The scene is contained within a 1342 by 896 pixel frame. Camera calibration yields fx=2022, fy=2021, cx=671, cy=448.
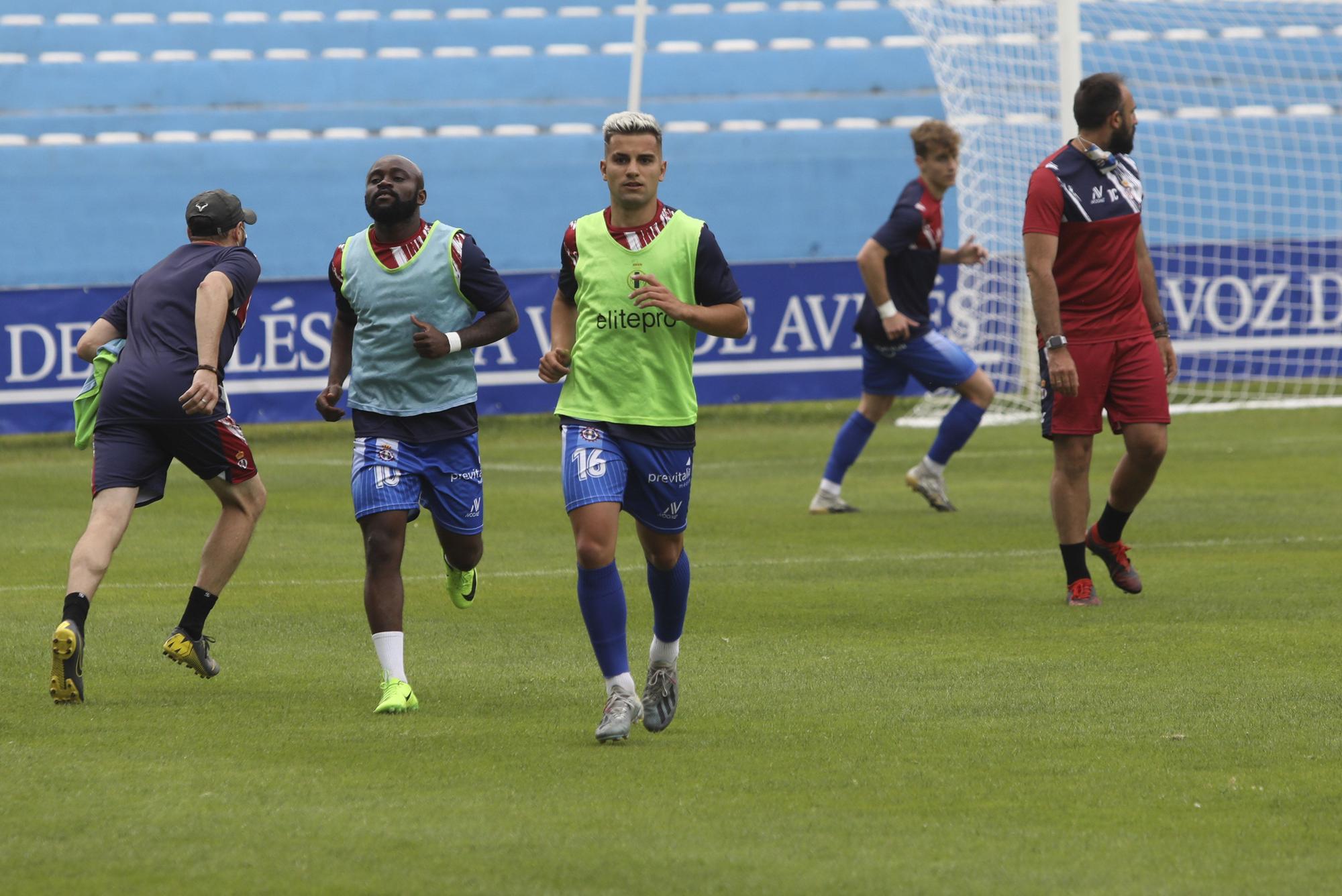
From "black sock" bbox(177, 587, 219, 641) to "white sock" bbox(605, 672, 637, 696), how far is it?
177 centimetres

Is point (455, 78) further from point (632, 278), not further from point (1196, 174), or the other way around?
point (632, 278)

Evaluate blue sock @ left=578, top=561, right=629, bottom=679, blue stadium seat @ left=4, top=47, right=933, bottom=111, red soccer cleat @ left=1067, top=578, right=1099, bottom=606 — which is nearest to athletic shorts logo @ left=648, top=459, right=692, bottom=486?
blue sock @ left=578, top=561, right=629, bottom=679

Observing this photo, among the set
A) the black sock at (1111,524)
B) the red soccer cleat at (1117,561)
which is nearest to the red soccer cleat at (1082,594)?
the red soccer cleat at (1117,561)

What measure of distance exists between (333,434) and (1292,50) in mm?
15543

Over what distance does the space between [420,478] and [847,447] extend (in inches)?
235

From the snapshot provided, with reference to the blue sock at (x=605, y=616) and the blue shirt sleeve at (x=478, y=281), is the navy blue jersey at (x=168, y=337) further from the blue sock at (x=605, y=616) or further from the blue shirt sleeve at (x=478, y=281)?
the blue sock at (x=605, y=616)

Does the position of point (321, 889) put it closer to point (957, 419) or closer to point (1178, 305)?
point (957, 419)

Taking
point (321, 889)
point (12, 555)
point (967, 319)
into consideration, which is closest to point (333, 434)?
point (967, 319)

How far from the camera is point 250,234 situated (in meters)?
24.6

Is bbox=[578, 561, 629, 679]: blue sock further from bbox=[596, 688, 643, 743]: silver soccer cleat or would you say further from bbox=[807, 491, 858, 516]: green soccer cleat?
bbox=[807, 491, 858, 516]: green soccer cleat

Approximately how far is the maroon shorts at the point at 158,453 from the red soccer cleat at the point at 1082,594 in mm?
3559

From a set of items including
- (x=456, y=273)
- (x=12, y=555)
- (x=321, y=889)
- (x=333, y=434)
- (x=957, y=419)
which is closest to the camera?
(x=321, y=889)

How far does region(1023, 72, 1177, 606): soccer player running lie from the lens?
8.34m

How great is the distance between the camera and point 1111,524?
889 centimetres
